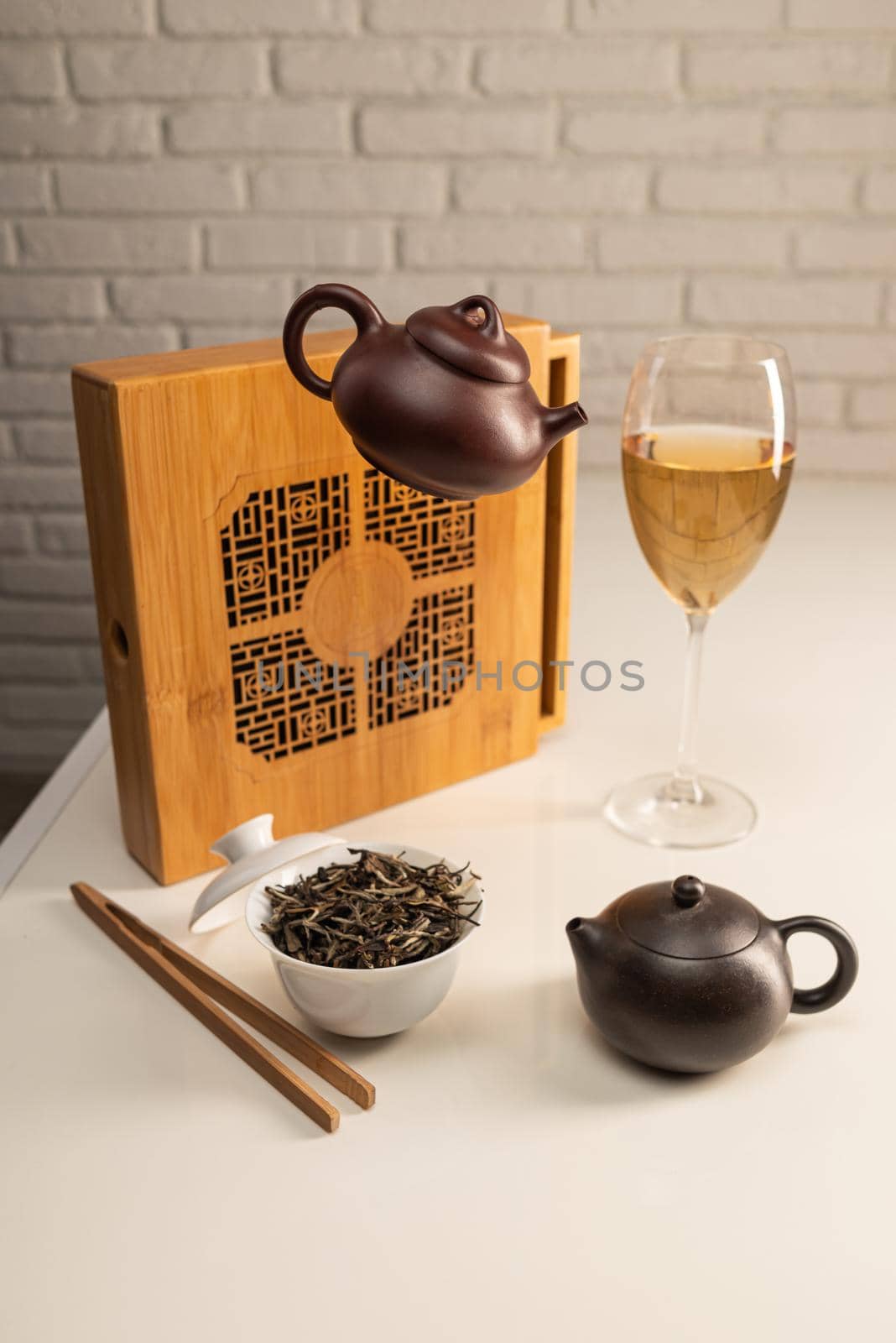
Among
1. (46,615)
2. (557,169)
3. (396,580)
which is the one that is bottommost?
(46,615)

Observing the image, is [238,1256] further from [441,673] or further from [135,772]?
[441,673]

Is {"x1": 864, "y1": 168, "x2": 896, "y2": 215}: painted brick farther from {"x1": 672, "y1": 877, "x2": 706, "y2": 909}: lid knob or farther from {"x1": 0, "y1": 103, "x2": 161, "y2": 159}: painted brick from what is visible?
{"x1": 672, "y1": 877, "x2": 706, "y2": 909}: lid knob

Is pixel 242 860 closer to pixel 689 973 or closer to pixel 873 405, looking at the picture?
pixel 689 973

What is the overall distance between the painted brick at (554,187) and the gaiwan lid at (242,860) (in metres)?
1.41

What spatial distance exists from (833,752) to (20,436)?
155cm

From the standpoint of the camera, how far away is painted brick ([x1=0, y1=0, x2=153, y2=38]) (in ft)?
6.03

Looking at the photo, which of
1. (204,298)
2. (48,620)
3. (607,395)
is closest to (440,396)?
(607,395)

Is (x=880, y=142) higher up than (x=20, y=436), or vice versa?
(x=880, y=142)

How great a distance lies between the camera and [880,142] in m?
1.79

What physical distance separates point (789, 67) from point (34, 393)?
3.99 ft

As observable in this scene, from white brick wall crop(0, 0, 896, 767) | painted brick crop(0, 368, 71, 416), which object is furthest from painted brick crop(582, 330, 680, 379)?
painted brick crop(0, 368, 71, 416)

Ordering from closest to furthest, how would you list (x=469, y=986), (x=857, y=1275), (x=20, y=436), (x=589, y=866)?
(x=857, y=1275), (x=469, y=986), (x=589, y=866), (x=20, y=436)

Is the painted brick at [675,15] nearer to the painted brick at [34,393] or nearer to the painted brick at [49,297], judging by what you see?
the painted brick at [49,297]

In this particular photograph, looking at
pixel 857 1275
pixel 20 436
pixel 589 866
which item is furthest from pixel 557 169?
pixel 857 1275
